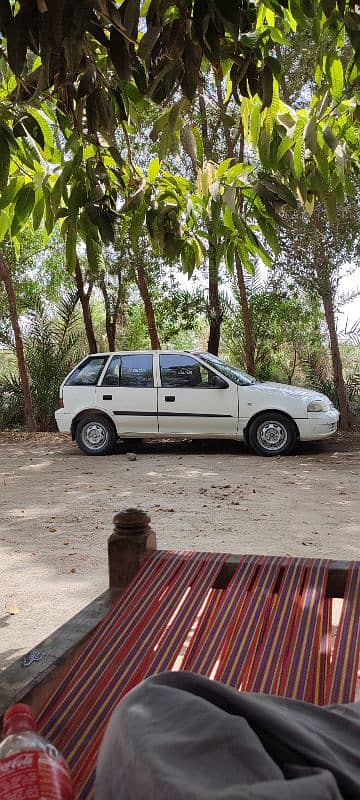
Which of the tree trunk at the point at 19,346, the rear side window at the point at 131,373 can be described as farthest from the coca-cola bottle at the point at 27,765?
the tree trunk at the point at 19,346

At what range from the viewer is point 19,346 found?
559 inches

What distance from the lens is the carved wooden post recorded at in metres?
2.43

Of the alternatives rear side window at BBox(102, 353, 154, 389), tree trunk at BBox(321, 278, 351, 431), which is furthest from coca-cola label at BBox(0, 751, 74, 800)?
tree trunk at BBox(321, 278, 351, 431)

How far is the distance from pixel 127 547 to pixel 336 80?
1931mm

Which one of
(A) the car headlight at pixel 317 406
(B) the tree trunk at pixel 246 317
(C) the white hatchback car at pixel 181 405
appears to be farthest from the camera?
(B) the tree trunk at pixel 246 317

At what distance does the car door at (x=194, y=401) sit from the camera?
420 inches

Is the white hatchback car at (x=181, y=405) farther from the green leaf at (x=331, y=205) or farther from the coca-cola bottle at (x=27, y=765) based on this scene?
the coca-cola bottle at (x=27, y=765)

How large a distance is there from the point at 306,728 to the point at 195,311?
14.6m

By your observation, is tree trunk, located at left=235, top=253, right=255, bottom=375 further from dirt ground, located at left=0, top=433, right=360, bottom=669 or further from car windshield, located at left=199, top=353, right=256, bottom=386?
dirt ground, located at left=0, top=433, right=360, bottom=669

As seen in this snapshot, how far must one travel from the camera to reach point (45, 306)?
1764 centimetres

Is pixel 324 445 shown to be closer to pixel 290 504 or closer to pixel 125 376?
pixel 125 376

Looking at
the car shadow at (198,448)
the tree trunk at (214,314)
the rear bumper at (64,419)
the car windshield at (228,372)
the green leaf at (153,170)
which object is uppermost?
the tree trunk at (214,314)

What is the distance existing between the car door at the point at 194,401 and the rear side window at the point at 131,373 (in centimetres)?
26

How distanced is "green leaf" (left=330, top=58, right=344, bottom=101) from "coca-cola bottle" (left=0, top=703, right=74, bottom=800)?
93.0 inches
